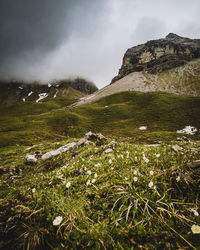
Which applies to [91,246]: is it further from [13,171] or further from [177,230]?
[13,171]

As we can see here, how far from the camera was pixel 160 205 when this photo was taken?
6.67ft

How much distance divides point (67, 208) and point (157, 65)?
206778mm

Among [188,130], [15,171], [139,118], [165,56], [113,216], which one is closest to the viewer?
[113,216]

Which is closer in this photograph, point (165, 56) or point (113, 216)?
point (113, 216)

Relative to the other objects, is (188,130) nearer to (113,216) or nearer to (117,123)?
(117,123)

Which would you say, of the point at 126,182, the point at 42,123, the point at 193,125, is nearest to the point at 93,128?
the point at 42,123

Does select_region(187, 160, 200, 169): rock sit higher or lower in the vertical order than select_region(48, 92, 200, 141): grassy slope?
higher

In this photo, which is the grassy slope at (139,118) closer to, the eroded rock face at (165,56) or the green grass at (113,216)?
the green grass at (113,216)

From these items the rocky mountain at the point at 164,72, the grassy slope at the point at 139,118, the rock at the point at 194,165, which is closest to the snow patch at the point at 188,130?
the grassy slope at the point at 139,118

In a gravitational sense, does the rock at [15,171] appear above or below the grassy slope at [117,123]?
above

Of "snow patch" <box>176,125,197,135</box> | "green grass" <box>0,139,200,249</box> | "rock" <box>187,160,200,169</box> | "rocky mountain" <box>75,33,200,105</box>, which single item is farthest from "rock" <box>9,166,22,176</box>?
"rocky mountain" <box>75,33,200,105</box>

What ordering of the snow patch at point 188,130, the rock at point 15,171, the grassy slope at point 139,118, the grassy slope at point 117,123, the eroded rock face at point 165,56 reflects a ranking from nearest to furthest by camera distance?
the rock at point 15,171 → the grassy slope at point 117,123 → the snow patch at point 188,130 → the grassy slope at point 139,118 → the eroded rock face at point 165,56

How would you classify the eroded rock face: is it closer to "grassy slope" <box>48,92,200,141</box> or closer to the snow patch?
"grassy slope" <box>48,92,200,141</box>

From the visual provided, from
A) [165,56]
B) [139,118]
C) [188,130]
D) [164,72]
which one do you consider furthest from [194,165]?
[165,56]
